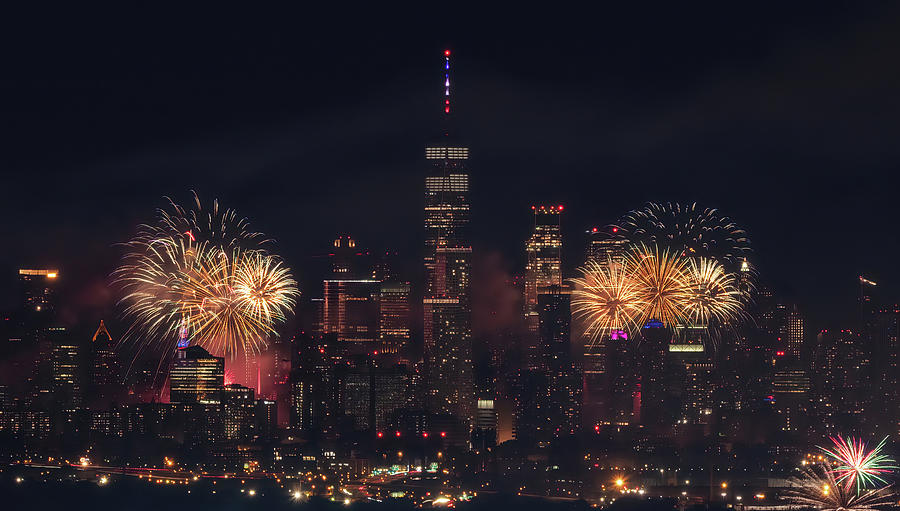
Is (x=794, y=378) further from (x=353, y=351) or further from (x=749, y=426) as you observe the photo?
(x=353, y=351)

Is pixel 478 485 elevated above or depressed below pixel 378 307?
below

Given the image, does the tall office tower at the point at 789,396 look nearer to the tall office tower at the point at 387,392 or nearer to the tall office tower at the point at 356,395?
the tall office tower at the point at 387,392

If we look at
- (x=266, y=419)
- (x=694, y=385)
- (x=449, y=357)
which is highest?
(x=449, y=357)

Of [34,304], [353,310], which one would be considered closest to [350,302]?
[353,310]

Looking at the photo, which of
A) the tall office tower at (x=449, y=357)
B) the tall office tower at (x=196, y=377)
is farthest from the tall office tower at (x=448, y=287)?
the tall office tower at (x=196, y=377)

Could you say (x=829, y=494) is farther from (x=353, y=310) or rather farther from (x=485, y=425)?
(x=353, y=310)

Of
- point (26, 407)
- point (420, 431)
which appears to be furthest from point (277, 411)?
point (26, 407)

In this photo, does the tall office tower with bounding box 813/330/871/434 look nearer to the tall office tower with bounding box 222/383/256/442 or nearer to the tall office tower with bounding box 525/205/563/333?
the tall office tower with bounding box 525/205/563/333
